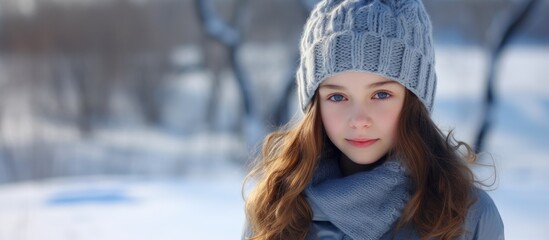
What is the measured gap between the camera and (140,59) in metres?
9.32

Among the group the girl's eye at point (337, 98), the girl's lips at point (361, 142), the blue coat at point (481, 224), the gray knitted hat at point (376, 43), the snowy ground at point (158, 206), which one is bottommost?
the snowy ground at point (158, 206)

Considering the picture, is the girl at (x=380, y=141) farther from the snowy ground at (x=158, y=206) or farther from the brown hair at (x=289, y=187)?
the snowy ground at (x=158, y=206)

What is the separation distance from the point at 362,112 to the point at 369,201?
0.62 feet

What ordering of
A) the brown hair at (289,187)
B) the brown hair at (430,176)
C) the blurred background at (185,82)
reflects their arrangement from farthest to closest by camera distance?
the blurred background at (185,82)
the brown hair at (289,187)
the brown hair at (430,176)

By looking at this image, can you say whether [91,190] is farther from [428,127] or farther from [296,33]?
[428,127]

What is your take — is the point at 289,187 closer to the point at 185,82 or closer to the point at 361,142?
the point at 361,142

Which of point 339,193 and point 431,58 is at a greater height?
point 431,58

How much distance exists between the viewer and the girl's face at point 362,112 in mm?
1459

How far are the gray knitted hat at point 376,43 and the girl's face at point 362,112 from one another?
0.02 metres

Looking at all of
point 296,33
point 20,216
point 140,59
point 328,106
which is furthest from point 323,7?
point 140,59

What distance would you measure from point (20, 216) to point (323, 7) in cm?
394

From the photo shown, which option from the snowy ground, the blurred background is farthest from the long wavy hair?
the blurred background

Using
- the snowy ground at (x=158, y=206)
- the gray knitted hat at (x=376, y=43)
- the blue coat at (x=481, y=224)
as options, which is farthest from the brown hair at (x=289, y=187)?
the snowy ground at (x=158, y=206)

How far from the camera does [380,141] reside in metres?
1.49
